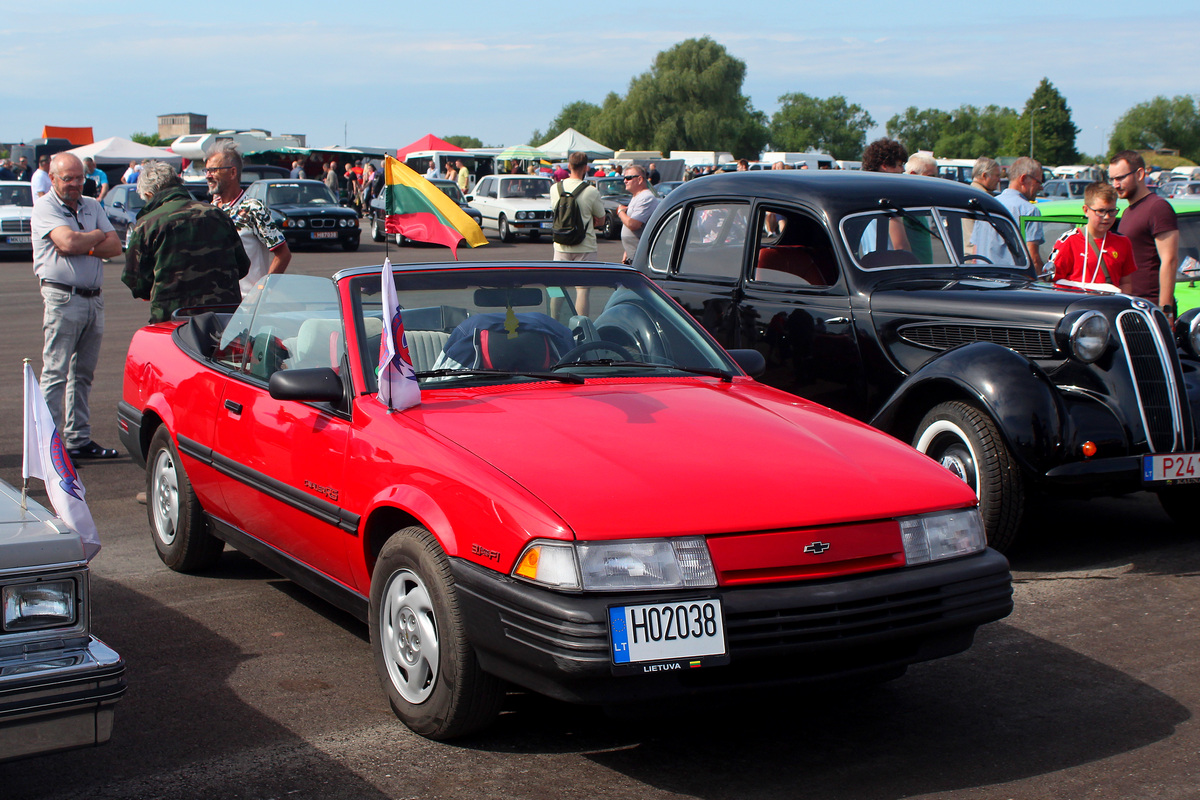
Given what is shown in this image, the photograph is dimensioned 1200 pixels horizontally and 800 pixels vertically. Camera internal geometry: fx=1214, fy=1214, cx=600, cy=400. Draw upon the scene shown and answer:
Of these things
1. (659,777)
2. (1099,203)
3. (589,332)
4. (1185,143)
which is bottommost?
(659,777)

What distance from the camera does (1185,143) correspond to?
15050 cm

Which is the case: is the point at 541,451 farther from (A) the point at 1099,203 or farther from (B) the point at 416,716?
(A) the point at 1099,203

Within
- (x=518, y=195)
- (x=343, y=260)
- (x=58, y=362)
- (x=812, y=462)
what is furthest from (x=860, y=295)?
(x=518, y=195)

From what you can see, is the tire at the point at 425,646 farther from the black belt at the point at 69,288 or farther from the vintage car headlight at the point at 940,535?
the black belt at the point at 69,288

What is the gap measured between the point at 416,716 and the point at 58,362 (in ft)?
16.6

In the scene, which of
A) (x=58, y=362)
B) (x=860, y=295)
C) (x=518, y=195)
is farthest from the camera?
(x=518, y=195)

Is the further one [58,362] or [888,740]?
[58,362]

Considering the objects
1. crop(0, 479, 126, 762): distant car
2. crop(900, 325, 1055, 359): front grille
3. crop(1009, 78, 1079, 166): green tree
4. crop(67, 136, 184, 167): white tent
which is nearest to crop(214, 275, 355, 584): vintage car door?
crop(0, 479, 126, 762): distant car

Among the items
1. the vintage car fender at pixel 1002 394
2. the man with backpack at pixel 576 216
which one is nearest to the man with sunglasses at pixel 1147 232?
the vintage car fender at pixel 1002 394

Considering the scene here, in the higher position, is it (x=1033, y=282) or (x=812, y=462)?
(x=1033, y=282)

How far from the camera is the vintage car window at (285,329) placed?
4.68 meters

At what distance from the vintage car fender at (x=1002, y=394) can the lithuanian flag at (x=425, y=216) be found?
2.33 m

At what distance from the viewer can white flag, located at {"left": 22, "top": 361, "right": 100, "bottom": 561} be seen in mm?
3447

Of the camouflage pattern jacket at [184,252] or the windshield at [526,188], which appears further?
the windshield at [526,188]
